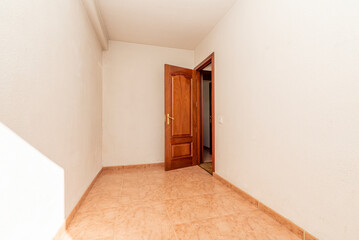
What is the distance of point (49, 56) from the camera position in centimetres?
134

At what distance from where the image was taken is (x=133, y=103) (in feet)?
11.6

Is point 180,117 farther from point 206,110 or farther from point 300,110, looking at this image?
point 206,110

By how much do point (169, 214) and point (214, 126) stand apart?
1638 millimetres

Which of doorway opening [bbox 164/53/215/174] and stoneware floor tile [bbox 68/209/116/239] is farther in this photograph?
doorway opening [bbox 164/53/215/174]

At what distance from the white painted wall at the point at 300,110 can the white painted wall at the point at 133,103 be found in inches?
72.9

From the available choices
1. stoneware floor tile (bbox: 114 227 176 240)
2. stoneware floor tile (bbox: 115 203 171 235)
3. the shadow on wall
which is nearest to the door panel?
stoneware floor tile (bbox: 115 203 171 235)

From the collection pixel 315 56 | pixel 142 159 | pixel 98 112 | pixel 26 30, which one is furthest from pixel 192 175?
pixel 26 30

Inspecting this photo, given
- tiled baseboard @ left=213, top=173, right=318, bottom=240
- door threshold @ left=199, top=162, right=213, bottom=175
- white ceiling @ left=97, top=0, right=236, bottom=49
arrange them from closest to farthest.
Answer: tiled baseboard @ left=213, top=173, right=318, bottom=240 → white ceiling @ left=97, top=0, right=236, bottom=49 → door threshold @ left=199, top=162, right=213, bottom=175

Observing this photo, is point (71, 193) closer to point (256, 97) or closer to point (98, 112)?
point (98, 112)

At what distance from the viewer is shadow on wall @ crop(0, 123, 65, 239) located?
0.89 metres

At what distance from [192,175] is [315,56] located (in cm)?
241

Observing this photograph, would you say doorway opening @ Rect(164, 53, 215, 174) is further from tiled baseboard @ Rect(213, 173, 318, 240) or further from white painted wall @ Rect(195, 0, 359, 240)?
white painted wall @ Rect(195, 0, 359, 240)

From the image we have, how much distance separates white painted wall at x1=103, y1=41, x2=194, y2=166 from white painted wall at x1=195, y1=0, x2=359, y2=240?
1852 mm

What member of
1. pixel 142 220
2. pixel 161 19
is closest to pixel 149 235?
pixel 142 220
